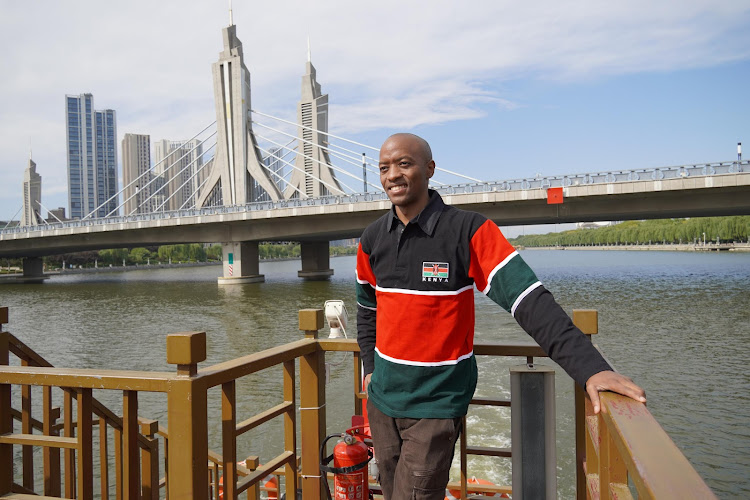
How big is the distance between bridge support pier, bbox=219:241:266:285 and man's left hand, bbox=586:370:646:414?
38.8 meters

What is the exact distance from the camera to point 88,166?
11912cm

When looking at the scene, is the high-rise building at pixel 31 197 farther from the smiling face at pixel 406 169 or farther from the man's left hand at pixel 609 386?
the man's left hand at pixel 609 386

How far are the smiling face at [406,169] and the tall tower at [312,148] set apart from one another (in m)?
41.5

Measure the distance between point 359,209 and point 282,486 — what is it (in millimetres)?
27900

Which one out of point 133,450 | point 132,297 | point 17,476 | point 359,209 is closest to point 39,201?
point 132,297

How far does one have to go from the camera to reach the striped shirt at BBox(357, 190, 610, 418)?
7.50ft

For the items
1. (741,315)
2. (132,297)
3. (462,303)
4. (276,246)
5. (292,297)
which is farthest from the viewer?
(276,246)

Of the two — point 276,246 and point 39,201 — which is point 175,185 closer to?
point 276,246

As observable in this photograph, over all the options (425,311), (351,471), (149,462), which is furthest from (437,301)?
(149,462)

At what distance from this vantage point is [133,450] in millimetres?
2518

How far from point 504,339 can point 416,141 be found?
47.1ft

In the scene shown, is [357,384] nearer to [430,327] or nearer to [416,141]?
[430,327]

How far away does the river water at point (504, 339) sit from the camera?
7867mm

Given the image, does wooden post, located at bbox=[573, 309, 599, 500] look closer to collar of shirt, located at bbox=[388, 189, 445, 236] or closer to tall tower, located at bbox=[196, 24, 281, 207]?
collar of shirt, located at bbox=[388, 189, 445, 236]
